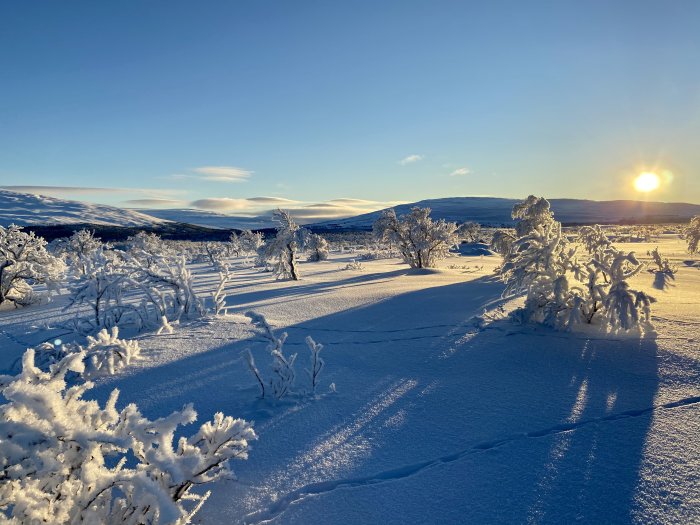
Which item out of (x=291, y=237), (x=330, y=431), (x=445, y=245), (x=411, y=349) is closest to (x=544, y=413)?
(x=330, y=431)

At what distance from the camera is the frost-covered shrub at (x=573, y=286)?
5.94 meters

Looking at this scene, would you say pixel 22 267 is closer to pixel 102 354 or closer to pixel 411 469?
pixel 102 354

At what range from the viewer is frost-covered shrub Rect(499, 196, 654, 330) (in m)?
5.94

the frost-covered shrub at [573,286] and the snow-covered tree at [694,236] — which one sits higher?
the snow-covered tree at [694,236]

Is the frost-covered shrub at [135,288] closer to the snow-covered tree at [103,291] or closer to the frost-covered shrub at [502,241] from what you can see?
the snow-covered tree at [103,291]

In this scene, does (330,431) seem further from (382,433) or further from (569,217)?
(569,217)

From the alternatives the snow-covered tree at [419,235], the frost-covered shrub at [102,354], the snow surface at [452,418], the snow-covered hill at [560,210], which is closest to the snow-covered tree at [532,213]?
the snow-covered tree at [419,235]

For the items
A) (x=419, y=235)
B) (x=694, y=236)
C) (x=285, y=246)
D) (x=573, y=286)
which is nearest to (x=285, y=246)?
(x=285, y=246)

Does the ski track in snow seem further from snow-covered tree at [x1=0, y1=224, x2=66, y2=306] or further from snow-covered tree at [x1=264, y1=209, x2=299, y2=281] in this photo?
snow-covered tree at [x1=264, y1=209, x2=299, y2=281]

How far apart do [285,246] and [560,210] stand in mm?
160681

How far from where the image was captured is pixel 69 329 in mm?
7516

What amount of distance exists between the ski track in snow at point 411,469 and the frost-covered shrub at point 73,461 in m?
0.67

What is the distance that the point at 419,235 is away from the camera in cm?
1958

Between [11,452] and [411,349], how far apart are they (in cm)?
504
